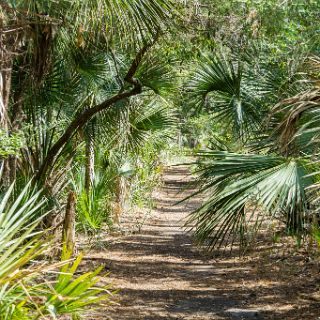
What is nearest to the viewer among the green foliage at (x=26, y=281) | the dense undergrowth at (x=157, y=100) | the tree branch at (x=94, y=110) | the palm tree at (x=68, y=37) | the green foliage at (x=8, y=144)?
the green foliage at (x=26, y=281)

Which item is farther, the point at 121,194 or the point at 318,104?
the point at 121,194

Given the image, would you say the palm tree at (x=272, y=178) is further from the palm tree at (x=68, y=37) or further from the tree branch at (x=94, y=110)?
the tree branch at (x=94, y=110)

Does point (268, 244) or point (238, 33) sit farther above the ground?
point (238, 33)

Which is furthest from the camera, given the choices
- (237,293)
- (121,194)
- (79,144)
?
(121,194)

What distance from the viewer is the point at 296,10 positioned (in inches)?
427

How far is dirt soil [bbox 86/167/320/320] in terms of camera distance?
29.4 feet

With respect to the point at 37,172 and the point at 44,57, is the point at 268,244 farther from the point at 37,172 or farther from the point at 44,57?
the point at 44,57

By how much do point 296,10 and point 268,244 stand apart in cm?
488

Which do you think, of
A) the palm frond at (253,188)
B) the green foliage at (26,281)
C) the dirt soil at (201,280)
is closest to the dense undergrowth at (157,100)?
the palm frond at (253,188)

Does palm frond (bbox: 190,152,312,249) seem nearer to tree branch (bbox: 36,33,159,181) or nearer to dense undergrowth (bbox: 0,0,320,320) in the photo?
dense undergrowth (bbox: 0,0,320,320)

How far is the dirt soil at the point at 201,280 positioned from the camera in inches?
352

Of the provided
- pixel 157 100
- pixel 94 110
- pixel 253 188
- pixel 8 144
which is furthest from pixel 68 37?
pixel 157 100

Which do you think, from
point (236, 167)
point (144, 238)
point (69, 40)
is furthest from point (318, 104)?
point (144, 238)

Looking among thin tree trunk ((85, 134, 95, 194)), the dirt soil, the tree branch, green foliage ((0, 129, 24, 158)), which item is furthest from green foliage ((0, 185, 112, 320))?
thin tree trunk ((85, 134, 95, 194))
